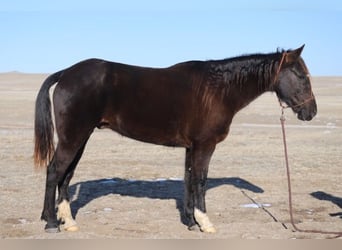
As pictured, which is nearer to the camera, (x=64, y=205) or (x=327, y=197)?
(x=64, y=205)

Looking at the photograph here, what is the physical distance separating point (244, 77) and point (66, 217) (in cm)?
337

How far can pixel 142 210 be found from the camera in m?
9.13

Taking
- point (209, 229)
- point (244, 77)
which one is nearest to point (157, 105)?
point (244, 77)

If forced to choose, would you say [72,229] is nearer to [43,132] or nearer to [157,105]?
[43,132]

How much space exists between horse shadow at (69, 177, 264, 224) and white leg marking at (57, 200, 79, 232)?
142 cm

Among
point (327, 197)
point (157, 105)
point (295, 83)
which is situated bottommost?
point (327, 197)

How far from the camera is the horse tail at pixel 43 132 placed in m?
7.91

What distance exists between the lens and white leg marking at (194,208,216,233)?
7.74 m

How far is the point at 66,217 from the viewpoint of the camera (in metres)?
7.87

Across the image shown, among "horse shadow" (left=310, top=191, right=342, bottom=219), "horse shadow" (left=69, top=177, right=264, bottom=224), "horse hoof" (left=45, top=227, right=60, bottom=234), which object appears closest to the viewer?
"horse hoof" (left=45, top=227, right=60, bottom=234)

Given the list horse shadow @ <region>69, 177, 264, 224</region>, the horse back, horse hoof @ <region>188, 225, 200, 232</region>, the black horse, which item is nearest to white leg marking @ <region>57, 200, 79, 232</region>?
the black horse

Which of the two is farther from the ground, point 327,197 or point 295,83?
point 295,83

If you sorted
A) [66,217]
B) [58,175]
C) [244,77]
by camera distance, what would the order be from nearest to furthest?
[58,175] < [66,217] < [244,77]

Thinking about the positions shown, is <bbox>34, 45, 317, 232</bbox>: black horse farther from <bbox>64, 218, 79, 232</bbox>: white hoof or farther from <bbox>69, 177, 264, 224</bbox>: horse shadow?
<bbox>69, 177, 264, 224</bbox>: horse shadow
